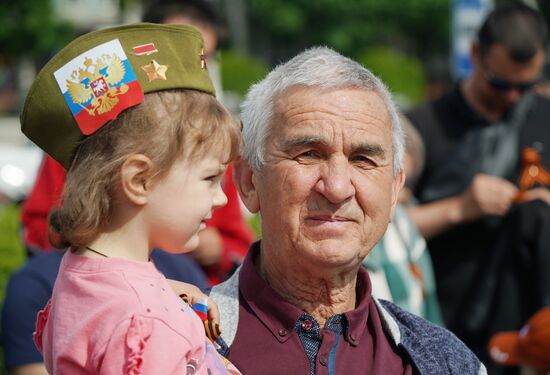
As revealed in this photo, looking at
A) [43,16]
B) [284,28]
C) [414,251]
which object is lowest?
[284,28]

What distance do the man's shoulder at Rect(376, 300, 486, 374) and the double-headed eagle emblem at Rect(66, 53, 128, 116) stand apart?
1037 mm

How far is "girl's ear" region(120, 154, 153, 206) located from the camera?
86.9 inches

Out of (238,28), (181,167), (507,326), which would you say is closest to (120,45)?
(181,167)

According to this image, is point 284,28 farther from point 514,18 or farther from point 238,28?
point 514,18

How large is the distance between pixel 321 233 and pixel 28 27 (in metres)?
36.3

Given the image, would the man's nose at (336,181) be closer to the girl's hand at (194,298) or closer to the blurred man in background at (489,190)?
the girl's hand at (194,298)

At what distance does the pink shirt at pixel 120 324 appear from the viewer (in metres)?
2.06

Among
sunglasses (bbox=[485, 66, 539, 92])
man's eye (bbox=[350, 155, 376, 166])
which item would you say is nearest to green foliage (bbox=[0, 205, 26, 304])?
sunglasses (bbox=[485, 66, 539, 92])

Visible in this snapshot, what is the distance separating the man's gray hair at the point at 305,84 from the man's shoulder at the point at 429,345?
43 centimetres

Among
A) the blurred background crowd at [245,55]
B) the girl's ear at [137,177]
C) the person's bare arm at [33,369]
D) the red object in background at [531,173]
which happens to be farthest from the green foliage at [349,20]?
the girl's ear at [137,177]

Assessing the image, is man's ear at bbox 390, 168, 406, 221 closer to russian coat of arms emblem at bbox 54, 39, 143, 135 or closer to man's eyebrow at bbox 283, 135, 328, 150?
man's eyebrow at bbox 283, 135, 328, 150

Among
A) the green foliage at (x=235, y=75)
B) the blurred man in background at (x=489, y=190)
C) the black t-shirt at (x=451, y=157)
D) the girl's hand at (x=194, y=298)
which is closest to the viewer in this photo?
the girl's hand at (x=194, y=298)

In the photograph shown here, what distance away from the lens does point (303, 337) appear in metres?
2.67

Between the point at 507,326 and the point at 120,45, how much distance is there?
297 centimetres
